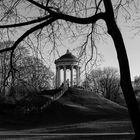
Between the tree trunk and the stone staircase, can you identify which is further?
the stone staircase

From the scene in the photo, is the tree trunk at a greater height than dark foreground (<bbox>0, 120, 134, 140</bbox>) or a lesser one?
greater

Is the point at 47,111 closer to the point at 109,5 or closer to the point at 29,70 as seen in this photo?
the point at 29,70

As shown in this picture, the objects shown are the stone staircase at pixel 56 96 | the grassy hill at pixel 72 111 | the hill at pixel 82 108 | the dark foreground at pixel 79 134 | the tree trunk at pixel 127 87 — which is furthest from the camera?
the stone staircase at pixel 56 96

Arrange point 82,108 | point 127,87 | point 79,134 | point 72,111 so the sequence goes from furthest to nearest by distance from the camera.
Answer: point 82,108 < point 72,111 < point 79,134 < point 127,87

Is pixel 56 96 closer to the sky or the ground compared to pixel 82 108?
closer to the sky

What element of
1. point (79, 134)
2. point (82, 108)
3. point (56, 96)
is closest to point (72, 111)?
point (82, 108)

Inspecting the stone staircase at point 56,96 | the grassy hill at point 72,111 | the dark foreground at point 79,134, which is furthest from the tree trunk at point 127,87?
the stone staircase at point 56,96

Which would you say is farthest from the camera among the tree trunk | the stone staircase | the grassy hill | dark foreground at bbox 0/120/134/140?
the stone staircase

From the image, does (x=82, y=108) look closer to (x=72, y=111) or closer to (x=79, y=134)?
(x=72, y=111)

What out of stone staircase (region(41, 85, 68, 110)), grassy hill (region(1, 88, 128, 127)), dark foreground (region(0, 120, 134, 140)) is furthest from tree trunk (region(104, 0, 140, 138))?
stone staircase (region(41, 85, 68, 110))

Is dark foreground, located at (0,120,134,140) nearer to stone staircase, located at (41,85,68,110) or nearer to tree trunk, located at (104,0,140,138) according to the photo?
tree trunk, located at (104,0,140,138)

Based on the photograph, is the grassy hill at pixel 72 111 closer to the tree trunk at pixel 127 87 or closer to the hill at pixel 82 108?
the hill at pixel 82 108

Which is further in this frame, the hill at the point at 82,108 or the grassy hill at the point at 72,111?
the hill at the point at 82,108

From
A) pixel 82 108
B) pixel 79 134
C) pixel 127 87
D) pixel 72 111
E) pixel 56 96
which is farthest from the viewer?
pixel 56 96
